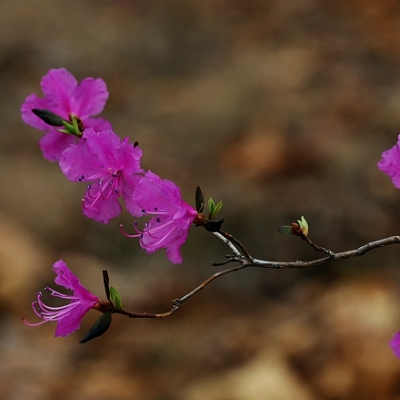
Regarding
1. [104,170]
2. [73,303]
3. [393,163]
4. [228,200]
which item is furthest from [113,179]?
[228,200]

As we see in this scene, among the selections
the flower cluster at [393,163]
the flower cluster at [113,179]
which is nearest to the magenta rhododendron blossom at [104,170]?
the flower cluster at [113,179]

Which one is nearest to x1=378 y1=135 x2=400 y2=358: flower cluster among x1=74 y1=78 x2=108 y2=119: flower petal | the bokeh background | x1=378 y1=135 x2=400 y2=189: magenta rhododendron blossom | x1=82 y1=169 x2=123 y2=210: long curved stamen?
x1=378 y1=135 x2=400 y2=189: magenta rhododendron blossom

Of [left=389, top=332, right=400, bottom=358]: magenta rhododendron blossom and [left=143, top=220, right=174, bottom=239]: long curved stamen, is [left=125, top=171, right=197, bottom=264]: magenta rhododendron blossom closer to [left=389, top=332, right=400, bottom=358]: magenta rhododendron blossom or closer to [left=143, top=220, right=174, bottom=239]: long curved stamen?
[left=143, top=220, right=174, bottom=239]: long curved stamen

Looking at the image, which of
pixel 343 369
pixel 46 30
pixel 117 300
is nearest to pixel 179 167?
pixel 343 369

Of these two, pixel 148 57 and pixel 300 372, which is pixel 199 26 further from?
pixel 300 372

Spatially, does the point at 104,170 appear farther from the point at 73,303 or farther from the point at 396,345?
the point at 396,345

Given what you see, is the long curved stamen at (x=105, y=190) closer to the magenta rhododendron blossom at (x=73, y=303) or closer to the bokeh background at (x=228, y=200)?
the magenta rhododendron blossom at (x=73, y=303)
